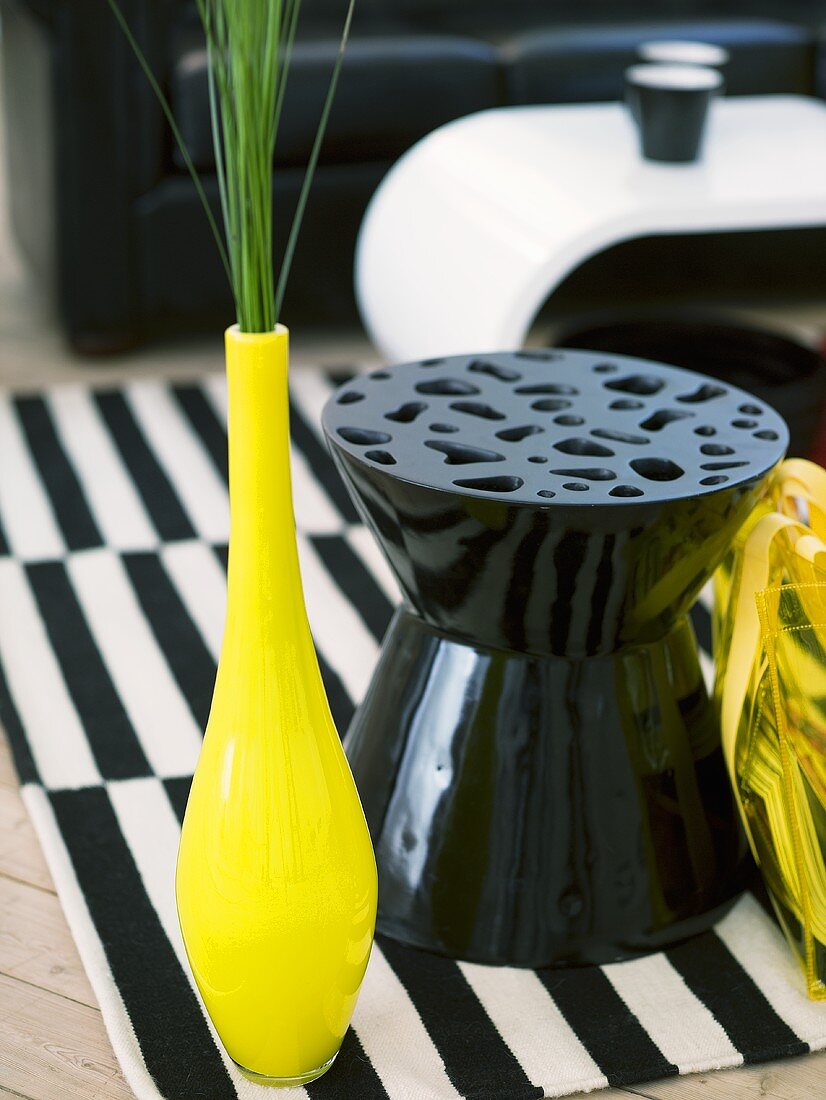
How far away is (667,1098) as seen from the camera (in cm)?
102

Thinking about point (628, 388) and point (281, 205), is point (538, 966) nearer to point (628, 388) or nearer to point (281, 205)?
point (628, 388)

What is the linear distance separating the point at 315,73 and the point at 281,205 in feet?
0.70

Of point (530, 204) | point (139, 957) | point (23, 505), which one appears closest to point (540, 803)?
point (139, 957)

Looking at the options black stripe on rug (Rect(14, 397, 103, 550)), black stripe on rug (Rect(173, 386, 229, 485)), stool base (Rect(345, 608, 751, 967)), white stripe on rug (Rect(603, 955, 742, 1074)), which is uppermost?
stool base (Rect(345, 608, 751, 967))

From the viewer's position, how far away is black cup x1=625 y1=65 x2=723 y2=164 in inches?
73.3

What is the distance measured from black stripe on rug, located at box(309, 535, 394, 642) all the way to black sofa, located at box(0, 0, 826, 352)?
73 centimetres

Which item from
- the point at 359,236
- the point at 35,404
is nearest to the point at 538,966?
the point at 35,404

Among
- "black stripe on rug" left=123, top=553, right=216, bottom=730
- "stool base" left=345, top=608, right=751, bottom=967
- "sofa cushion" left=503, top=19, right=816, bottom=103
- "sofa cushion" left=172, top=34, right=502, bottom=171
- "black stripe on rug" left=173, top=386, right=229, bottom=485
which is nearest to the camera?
"stool base" left=345, top=608, right=751, bottom=967

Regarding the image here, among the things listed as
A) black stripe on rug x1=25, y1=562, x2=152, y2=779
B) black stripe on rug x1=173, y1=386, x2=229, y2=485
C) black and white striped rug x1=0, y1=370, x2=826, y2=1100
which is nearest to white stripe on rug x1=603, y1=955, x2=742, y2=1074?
black and white striped rug x1=0, y1=370, x2=826, y2=1100

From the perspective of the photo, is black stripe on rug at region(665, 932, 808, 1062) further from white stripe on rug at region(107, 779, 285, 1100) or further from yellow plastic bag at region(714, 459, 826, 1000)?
white stripe on rug at region(107, 779, 285, 1100)

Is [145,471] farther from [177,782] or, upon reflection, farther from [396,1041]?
[396,1041]

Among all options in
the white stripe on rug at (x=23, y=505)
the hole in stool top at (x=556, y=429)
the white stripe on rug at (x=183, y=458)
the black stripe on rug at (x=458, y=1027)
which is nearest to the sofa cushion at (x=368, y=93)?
the white stripe on rug at (x=183, y=458)

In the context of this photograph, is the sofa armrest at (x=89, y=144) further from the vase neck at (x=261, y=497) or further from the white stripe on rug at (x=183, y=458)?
the vase neck at (x=261, y=497)

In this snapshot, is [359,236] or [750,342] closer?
[750,342]
